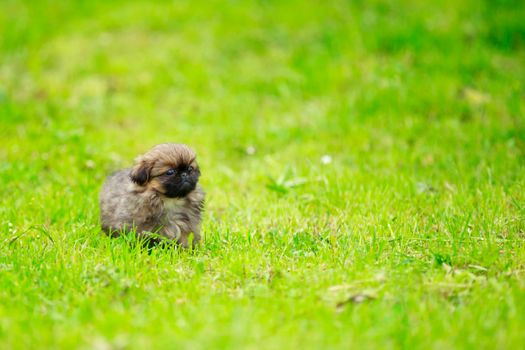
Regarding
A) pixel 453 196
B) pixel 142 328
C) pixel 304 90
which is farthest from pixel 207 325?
pixel 304 90

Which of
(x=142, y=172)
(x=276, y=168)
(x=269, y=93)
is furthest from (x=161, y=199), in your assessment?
(x=269, y=93)

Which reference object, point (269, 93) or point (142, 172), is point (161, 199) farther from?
point (269, 93)

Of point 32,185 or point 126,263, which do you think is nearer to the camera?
point 126,263

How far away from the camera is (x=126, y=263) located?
409cm

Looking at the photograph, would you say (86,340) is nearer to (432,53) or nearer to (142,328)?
(142,328)

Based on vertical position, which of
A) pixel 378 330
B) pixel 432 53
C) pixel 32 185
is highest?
pixel 432 53

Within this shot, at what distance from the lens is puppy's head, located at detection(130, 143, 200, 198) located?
4.58 m

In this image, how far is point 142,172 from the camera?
4.66 meters

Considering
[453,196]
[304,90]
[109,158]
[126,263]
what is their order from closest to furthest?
[126,263] → [453,196] → [109,158] → [304,90]

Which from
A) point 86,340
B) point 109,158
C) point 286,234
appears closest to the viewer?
point 86,340

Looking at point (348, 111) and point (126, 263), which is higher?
point (348, 111)

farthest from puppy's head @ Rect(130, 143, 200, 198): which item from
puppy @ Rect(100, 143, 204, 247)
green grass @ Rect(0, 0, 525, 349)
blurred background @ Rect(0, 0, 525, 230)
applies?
blurred background @ Rect(0, 0, 525, 230)

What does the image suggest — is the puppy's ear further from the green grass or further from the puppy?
the green grass

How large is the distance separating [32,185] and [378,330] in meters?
4.01
